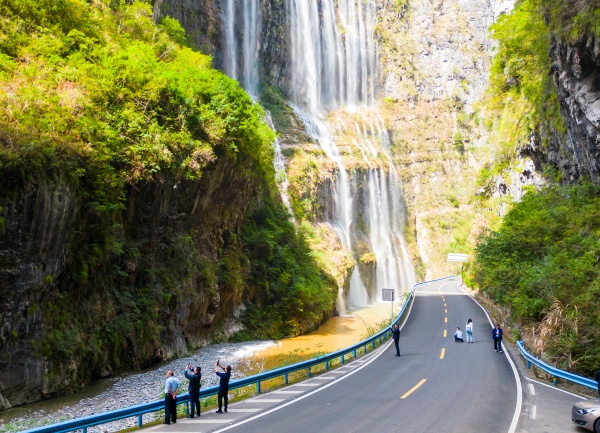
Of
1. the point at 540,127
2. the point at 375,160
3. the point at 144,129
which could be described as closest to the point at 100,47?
the point at 144,129

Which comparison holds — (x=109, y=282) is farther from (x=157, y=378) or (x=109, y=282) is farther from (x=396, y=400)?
(x=396, y=400)

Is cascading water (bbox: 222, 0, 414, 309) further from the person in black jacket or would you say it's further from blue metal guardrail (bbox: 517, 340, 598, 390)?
the person in black jacket

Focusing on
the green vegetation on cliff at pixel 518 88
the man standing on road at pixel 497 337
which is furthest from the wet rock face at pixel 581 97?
the man standing on road at pixel 497 337

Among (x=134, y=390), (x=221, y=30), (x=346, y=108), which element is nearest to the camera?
(x=134, y=390)

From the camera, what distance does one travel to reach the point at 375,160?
63344 millimetres

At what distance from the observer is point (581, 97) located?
818 inches

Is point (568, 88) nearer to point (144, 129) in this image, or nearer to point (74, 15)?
point (144, 129)

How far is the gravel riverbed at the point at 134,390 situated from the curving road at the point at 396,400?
12.9 feet

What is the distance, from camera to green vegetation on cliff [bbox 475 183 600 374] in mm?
15188

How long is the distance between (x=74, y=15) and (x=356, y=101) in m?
56.6

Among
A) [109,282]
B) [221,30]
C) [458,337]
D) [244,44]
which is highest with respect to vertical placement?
[244,44]

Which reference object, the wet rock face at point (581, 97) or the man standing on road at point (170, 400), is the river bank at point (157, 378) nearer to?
the man standing on road at point (170, 400)

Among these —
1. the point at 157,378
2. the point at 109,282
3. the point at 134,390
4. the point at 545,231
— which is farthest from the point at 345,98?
the point at 134,390

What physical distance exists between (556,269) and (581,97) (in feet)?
26.1
